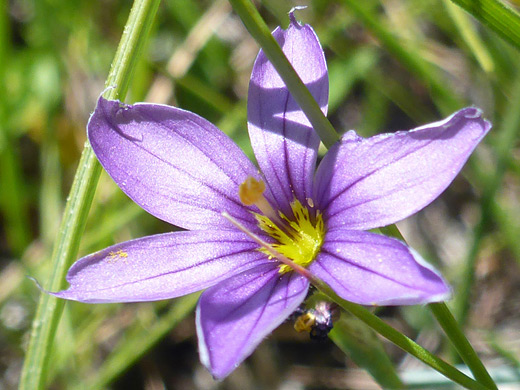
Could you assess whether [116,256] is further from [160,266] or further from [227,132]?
[227,132]

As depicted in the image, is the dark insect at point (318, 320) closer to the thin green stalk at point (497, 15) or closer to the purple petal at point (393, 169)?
the purple petal at point (393, 169)

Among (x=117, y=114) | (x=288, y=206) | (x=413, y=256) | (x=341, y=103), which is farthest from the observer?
(x=341, y=103)

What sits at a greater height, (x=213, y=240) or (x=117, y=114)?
(x=117, y=114)

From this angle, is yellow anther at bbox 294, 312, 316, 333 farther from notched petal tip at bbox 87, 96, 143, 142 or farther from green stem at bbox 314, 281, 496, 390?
notched petal tip at bbox 87, 96, 143, 142

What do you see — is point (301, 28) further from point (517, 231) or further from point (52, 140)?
point (52, 140)

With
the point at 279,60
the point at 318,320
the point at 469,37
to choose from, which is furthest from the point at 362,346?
the point at 469,37

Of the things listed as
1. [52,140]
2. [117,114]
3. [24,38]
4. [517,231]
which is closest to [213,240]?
[117,114]

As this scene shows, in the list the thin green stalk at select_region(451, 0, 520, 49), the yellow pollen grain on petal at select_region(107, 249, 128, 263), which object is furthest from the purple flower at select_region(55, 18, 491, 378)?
the thin green stalk at select_region(451, 0, 520, 49)
